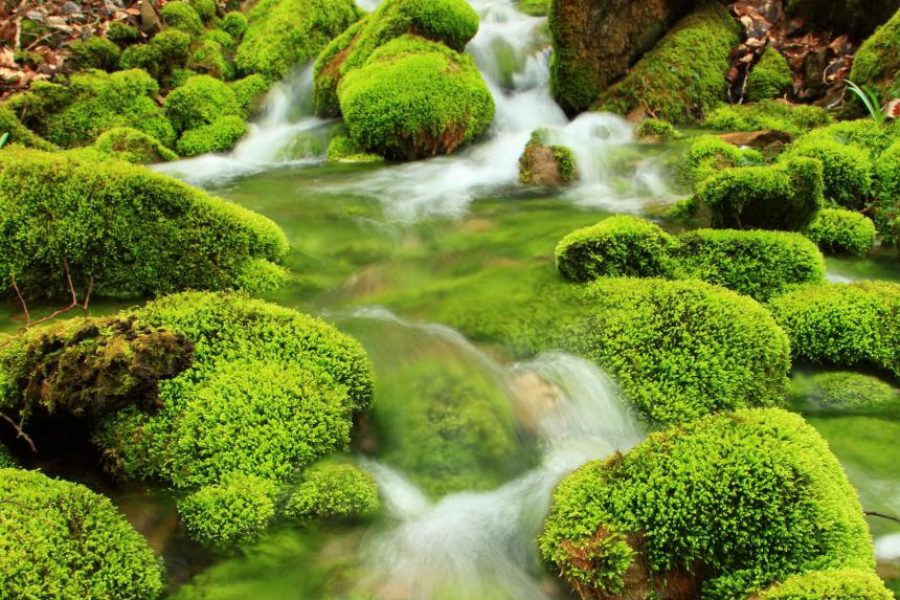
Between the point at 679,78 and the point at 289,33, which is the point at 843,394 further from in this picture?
the point at 289,33

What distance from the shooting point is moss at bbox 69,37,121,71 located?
36.0 ft

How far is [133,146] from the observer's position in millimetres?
9352

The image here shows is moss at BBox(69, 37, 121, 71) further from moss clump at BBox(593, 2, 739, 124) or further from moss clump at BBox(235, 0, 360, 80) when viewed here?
moss clump at BBox(593, 2, 739, 124)

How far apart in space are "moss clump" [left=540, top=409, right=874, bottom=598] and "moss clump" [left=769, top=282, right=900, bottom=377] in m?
1.53

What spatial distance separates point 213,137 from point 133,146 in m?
1.45

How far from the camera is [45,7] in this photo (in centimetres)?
1153

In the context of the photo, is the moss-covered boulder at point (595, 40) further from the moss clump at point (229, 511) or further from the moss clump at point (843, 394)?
the moss clump at point (229, 511)

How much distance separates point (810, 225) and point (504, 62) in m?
7.07

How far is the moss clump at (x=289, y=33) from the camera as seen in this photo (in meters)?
12.5

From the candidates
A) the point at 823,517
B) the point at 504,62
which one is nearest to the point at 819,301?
the point at 823,517

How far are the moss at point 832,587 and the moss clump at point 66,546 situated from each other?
2480mm

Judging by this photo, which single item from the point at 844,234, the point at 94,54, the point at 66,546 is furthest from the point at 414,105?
the point at 66,546

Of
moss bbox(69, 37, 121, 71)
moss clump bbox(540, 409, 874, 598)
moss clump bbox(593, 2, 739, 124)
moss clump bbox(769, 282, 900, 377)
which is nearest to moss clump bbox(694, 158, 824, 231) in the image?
moss clump bbox(769, 282, 900, 377)

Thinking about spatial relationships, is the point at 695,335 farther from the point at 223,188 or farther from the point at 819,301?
the point at 223,188
